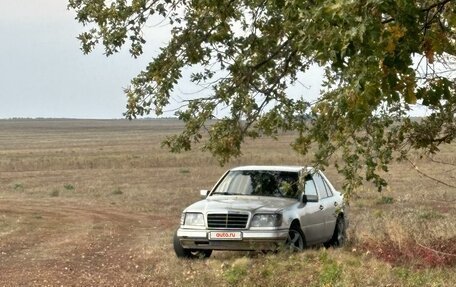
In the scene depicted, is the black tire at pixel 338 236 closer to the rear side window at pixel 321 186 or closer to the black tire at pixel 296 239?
the rear side window at pixel 321 186

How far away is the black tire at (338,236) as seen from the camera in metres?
14.6

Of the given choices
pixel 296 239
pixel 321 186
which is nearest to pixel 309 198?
pixel 296 239

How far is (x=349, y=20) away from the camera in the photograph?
4098mm

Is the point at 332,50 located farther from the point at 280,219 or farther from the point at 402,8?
the point at 280,219

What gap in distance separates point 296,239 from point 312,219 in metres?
0.69

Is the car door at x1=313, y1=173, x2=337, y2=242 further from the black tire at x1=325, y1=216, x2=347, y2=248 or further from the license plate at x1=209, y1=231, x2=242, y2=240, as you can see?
the license plate at x1=209, y1=231, x2=242, y2=240

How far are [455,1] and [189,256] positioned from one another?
8.55m

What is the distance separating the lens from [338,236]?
580 inches

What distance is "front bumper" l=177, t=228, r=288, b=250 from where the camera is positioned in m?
12.1

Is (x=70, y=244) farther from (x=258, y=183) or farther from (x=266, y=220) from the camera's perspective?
(x=266, y=220)

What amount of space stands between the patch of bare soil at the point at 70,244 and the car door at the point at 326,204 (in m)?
3.35

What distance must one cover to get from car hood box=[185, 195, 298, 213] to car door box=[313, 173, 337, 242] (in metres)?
1.25

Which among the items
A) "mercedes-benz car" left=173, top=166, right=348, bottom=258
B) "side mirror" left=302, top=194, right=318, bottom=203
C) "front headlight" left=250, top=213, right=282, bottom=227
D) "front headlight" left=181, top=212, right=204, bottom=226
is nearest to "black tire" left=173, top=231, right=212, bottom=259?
"mercedes-benz car" left=173, top=166, right=348, bottom=258

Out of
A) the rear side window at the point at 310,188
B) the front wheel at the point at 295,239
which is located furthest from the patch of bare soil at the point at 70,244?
the rear side window at the point at 310,188
